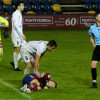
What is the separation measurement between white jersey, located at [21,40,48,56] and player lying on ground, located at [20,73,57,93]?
630mm

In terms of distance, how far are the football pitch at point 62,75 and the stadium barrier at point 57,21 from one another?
8.73m

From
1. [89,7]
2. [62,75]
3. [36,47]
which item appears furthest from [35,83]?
[89,7]

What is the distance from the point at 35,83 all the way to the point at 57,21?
2083cm

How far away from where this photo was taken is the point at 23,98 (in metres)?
9.97

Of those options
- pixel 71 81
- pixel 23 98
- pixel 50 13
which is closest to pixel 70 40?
pixel 50 13

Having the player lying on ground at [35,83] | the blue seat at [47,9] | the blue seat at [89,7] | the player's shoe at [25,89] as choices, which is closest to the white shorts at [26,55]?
the player lying on ground at [35,83]

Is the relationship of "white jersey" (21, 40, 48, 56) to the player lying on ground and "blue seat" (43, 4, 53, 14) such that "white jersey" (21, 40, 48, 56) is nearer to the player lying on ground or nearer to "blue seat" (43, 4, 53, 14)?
the player lying on ground

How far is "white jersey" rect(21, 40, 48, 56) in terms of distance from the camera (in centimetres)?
1102

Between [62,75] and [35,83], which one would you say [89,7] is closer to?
[62,75]

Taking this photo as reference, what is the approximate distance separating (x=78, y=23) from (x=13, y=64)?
56.7ft

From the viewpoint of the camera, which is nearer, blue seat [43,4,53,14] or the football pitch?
the football pitch

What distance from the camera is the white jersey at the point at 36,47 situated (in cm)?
1102

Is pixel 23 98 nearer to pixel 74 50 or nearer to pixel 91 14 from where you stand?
pixel 74 50

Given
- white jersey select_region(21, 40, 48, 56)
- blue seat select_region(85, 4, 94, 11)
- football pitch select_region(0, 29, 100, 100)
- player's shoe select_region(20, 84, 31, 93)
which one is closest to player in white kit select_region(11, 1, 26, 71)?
football pitch select_region(0, 29, 100, 100)
